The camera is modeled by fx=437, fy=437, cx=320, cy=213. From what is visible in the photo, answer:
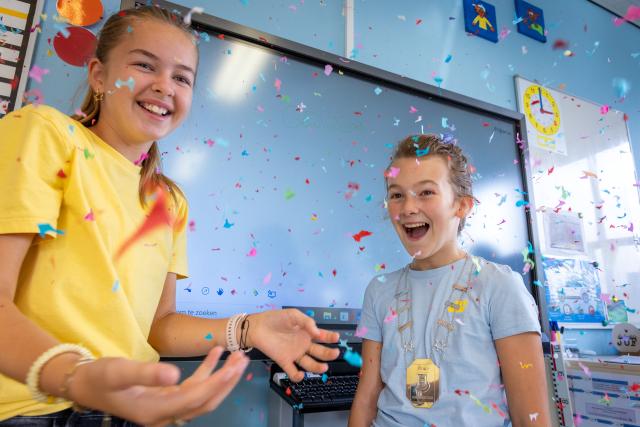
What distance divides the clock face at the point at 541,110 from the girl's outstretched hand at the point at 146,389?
249 centimetres

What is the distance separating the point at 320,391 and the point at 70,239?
815 millimetres

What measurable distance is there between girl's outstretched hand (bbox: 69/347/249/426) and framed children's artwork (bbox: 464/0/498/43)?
2.42 m

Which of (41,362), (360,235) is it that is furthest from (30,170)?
(360,235)

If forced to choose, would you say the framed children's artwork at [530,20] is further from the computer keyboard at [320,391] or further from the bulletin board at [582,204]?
the computer keyboard at [320,391]

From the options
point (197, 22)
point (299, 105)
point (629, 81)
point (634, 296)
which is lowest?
point (634, 296)

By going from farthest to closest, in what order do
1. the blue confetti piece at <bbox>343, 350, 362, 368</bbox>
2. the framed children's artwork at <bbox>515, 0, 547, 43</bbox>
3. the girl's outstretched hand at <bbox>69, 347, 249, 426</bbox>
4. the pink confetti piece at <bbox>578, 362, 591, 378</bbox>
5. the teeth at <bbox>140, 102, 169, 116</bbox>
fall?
the framed children's artwork at <bbox>515, 0, 547, 43</bbox>, the pink confetti piece at <bbox>578, 362, 591, 378</bbox>, the blue confetti piece at <bbox>343, 350, 362, 368</bbox>, the teeth at <bbox>140, 102, 169, 116</bbox>, the girl's outstretched hand at <bbox>69, 347, 249, 426</bbox>

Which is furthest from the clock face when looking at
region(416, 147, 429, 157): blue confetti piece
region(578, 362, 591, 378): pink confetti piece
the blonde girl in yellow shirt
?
the blonde girl in yellow shirt

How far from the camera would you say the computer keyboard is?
1.18 m

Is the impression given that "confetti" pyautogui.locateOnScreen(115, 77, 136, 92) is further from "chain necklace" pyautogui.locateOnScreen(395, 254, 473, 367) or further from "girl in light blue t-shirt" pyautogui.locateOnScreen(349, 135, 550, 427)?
"chain necklace" pyautogui.locateOnScreen(395, 254, 473, 367)

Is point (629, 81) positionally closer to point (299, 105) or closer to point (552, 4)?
point (552, 4)

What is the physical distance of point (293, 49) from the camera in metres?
1.69

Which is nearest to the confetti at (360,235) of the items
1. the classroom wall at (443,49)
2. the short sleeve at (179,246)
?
the classroom wall at (443,49)

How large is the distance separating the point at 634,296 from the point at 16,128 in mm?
3135

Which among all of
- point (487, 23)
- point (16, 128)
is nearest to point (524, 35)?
point (487, 23)
